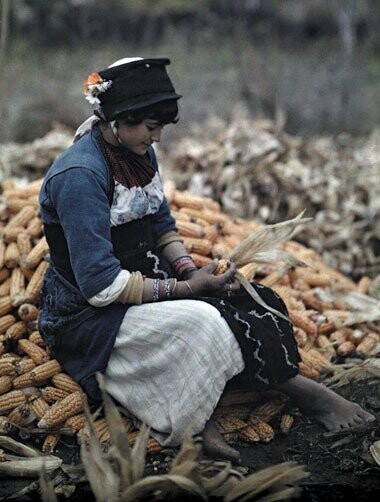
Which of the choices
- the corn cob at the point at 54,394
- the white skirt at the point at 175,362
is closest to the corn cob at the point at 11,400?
the corn cob at the point at 54,394

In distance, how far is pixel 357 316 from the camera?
4.46m

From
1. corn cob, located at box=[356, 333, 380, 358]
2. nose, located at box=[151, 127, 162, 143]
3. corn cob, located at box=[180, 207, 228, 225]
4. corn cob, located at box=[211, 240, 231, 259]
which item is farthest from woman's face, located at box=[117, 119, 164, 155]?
corn cob, located at box=[356, 333, 380, 358]

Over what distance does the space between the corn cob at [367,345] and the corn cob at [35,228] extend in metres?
2.04

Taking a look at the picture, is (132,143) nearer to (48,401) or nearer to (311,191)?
(48,401)

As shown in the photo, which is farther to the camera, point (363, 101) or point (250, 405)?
point (363, 101)

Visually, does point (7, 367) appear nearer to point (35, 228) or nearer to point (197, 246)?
point (35, 228)

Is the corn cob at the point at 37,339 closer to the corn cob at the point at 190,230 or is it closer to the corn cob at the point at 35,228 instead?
the corn cob at the point at 35,228

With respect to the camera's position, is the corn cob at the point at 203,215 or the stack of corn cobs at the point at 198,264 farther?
the corn cob at the point at 203,215

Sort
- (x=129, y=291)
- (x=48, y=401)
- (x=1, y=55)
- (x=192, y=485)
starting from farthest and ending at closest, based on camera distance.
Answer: (x=1, y=55) < (x=48, y=401) < (x=129, y=291) < (x=192, y=485)

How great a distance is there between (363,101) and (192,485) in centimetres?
815

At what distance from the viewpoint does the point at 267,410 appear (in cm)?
353

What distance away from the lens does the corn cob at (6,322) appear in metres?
3.87

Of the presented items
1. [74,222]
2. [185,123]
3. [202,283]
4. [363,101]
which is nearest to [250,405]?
[202,283]

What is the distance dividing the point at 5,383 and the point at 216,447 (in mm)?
1135
